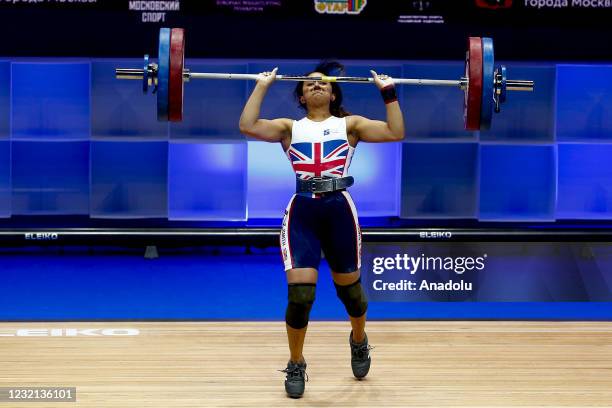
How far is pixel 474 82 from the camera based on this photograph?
16.1ft

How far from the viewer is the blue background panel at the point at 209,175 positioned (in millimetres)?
9203

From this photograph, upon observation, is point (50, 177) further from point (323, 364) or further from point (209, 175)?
point (323, 364)

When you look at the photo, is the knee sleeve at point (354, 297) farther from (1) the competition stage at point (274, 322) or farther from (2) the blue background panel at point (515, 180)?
(2) the blue background panel at point (515, 180)

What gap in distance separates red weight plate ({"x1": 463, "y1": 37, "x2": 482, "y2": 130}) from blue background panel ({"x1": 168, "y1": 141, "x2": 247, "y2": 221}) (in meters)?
4.47

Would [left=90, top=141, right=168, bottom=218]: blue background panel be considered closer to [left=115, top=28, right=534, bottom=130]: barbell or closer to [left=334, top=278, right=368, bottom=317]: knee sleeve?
[left=115, top=28, right=534, bottom=130]: barbell

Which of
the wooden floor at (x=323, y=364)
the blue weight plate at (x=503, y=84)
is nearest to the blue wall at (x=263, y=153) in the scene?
the wooden floor at (x=323, y=364)

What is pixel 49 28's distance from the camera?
8.53 metres

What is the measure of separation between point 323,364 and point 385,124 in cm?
143

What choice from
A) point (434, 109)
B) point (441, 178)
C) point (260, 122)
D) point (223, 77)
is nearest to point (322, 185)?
point (260, 122)

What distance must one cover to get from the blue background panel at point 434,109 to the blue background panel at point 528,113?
321 millimetres

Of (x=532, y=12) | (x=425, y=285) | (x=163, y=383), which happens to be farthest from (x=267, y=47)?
(x=163, y=383)

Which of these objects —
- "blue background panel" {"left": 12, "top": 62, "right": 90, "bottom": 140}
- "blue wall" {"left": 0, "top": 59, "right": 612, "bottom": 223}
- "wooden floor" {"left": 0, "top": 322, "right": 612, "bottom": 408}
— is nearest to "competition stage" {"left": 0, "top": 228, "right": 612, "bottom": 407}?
"wooden floor" {"left": 0, "top": 322, "right": 612, "bottom": 408}

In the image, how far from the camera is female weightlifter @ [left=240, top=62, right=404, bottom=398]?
477 cm

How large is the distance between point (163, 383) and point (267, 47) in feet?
14.1
